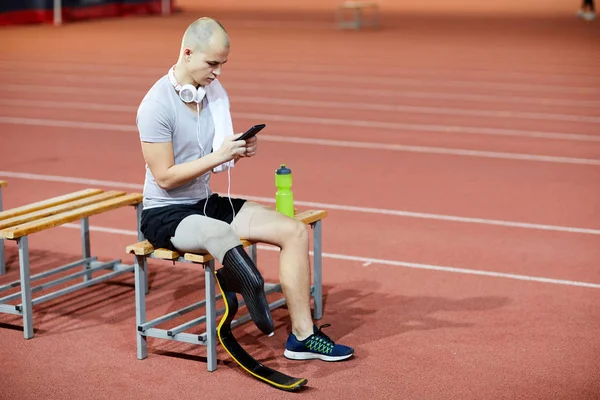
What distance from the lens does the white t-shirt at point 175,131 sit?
5.30 meters

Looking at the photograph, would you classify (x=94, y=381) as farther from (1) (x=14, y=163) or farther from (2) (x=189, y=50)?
(1) (x=14, y=163)

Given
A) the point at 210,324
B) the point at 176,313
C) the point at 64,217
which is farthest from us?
the point at 64,217

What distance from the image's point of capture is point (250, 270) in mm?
5102

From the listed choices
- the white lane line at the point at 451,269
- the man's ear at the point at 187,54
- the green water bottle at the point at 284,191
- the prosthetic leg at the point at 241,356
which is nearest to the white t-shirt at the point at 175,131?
the man's ear at the point at 187,54

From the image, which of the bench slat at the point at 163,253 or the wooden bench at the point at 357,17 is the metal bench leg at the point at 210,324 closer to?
the bench slat at the point at 163,253

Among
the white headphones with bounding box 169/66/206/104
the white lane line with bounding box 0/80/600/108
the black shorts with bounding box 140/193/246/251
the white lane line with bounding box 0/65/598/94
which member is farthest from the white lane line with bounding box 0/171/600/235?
the white lane line with bounding box 0/65/598/94

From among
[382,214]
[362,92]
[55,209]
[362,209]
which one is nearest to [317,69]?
[362,92]

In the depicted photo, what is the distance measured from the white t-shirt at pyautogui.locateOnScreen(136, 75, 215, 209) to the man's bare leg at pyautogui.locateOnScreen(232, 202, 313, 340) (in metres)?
0.41

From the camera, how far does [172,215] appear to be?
5379mm

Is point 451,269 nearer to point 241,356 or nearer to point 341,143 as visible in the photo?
point 241,356

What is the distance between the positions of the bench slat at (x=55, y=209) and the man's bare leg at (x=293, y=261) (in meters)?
1.33

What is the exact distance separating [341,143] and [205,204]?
20.3 ft

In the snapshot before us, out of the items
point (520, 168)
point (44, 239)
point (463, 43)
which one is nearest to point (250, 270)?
point (44, 239)

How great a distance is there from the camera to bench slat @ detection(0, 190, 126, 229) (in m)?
5.87
